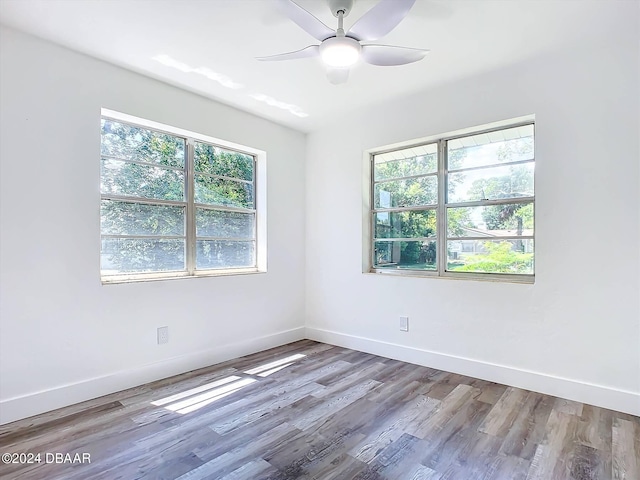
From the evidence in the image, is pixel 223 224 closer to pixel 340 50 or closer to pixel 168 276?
pixel 168 276

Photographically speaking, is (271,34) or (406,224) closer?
(271,34)

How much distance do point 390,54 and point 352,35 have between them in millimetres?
328

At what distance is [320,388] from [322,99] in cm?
263

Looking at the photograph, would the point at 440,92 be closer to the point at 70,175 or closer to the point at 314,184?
the point at 314,184

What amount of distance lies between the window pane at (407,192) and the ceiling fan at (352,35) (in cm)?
139

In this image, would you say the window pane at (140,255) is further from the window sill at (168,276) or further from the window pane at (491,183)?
the window pane at (491,183)

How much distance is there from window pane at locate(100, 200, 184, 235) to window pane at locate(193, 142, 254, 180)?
0.52 m

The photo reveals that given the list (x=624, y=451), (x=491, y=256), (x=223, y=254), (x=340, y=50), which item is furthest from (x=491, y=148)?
(x=223, y=254)

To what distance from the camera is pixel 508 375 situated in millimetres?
2855

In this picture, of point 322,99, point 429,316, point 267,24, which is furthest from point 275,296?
point 267,24

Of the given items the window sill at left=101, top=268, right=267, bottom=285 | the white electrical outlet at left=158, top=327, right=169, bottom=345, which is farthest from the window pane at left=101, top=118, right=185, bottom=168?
the white electrical outlet at left=158, top=327, right=169, bottom=345

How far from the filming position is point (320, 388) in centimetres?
280

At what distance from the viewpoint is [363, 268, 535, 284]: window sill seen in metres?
2.91

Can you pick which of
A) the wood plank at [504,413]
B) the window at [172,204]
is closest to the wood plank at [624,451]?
the wood plank at [504,413]
